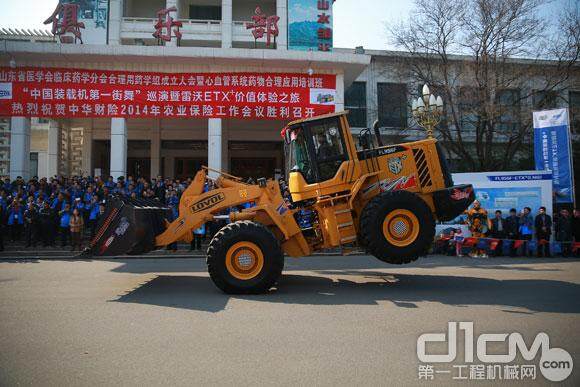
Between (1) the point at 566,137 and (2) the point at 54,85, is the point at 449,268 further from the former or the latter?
(2) the point at 54,85

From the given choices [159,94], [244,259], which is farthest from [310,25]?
[244,259]

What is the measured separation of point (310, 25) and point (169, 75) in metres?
9.29

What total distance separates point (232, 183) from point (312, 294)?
272 cm

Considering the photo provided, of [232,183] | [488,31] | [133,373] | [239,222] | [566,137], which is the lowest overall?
[133,373]

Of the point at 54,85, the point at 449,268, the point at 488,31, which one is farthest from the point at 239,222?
the point at 488,31

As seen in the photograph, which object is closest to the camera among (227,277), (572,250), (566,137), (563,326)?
(563,326)

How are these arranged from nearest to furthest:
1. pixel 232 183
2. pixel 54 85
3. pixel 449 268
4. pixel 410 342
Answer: pixel 410 342
pixel 232 183
pixel 449 268
pixel 54 85

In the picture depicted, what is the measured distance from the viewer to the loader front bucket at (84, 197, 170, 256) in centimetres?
795

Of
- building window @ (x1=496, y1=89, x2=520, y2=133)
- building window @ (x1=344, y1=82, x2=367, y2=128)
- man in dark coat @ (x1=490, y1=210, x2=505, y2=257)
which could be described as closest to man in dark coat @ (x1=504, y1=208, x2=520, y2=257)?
man in dark coat @ (x1=490, y1=210, x2=505, y2=257)

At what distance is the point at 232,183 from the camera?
860 centimetres

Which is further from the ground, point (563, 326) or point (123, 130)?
point (123, 130)

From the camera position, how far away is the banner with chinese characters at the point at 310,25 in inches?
965

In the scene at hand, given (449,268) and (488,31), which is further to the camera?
(488,31)

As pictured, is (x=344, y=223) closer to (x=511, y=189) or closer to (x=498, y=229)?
(x=498, y=229)
